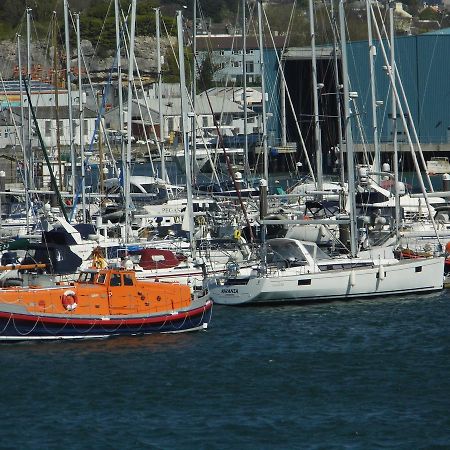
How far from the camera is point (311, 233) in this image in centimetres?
4025

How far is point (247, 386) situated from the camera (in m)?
26.6

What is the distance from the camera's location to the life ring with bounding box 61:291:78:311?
29344mm

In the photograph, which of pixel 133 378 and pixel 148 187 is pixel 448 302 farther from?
pixel 148 187

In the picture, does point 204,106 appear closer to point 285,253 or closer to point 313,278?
point 285,253

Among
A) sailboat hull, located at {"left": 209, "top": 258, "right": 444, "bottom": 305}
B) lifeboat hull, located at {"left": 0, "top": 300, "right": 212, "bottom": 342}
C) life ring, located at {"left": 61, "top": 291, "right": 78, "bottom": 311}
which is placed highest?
life ring, located at {"left": 61, "top": 291, "right": 78, "bottom": 311}

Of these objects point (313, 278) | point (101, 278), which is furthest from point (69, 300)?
point (313, 278)

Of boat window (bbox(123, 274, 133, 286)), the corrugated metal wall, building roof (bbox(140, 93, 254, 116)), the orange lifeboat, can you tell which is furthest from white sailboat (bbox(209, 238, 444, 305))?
building roof (bbox(140, 93, 254, 116))

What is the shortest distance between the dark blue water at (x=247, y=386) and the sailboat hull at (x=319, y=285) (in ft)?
2.33

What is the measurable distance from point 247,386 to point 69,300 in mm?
4861

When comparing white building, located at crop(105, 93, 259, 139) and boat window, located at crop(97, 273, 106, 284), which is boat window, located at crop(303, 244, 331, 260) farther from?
white building, located at crop(105, 93, 259, 139)

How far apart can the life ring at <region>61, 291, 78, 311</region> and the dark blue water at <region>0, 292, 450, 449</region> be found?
879 millimetres

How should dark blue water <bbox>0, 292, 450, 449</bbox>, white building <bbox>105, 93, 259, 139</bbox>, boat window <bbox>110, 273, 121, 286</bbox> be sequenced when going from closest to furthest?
dark blue water <bbox>0, 292, 450, 449</bbox> → boat window <bbox>110, 273, 121, 286</bbox> → white building <bbox>105, 93, 259, 139</bbox>

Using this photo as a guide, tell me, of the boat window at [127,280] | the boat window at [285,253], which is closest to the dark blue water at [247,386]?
the boat window at [127,280]

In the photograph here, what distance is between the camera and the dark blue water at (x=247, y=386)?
22875mm
